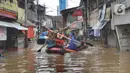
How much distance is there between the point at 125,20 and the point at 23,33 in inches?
507

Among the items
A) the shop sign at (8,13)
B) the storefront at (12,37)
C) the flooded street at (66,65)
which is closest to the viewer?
the flooded street at (66,65)

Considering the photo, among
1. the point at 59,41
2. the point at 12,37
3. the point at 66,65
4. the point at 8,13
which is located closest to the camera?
the point at 66,65

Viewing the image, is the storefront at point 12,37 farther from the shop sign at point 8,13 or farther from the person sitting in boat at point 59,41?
the person sitting in boat at point 59,41

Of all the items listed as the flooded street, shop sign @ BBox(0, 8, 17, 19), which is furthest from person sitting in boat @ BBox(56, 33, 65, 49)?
shop sign @ BBox(0, 8, 17, 19)

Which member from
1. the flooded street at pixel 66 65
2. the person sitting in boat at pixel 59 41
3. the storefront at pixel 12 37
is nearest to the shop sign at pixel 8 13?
the storefront at pixel 12 37

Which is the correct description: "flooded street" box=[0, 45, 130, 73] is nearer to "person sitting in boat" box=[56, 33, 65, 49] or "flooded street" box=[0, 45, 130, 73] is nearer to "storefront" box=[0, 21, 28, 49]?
"person sitting in boat" box=[56, 33, 65, 49]

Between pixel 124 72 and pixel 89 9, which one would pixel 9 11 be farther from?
pixel 89 9

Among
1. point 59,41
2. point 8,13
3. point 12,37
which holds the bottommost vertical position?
point 59,41

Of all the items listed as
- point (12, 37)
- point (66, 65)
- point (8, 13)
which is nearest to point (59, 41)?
point (8, 13)

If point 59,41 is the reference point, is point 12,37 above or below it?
above

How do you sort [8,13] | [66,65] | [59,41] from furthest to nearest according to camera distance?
[8,13] < [59,41] < [66,65]

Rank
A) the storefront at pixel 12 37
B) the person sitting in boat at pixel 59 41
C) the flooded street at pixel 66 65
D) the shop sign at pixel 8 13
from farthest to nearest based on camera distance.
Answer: the storefront at pixel 12 37, the shop sign at pixel 8 13, the person sitting in boat at pixel 59 41, the flooded street at pixel 66 65

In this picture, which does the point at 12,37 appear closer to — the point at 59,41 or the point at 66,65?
the point at 59,41

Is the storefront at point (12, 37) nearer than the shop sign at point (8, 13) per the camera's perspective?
No
